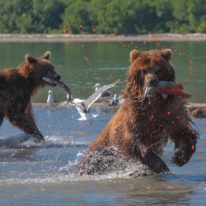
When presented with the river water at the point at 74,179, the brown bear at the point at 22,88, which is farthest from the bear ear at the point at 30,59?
the river water at the point at 74,179

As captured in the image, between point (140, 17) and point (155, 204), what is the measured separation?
311 feet

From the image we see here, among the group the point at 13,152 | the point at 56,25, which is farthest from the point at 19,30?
the point at 13,152

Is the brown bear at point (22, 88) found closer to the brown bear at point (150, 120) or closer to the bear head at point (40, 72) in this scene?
the bear head at point (40, 72)

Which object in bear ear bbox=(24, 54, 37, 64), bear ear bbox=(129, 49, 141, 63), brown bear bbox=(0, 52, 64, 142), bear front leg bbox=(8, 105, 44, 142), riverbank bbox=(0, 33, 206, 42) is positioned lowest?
riverbank bbox=(0, 33, 206, 42)

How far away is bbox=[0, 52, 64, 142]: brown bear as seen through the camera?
14.9 metres

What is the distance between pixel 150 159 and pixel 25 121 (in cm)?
494

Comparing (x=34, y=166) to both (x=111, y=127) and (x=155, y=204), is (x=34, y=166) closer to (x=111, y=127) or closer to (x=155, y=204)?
(x=111, y=127)

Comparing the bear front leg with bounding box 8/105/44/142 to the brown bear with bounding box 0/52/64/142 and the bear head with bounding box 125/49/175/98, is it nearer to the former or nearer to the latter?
the brown bear with bounding box 0/52/64/142

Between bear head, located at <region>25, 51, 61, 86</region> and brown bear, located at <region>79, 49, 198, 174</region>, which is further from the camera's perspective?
bear head, located at <region>25, 51, 61, 86</region>

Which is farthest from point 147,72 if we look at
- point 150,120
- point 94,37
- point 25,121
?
point 94,37

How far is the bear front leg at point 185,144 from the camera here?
1020cm

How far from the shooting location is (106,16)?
105062 millimetres

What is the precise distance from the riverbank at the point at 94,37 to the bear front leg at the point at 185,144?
74836mm

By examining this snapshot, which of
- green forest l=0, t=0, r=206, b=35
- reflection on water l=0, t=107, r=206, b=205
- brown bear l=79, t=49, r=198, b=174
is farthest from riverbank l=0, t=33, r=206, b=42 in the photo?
brown bear l=79, t=49, r=198, b=174
